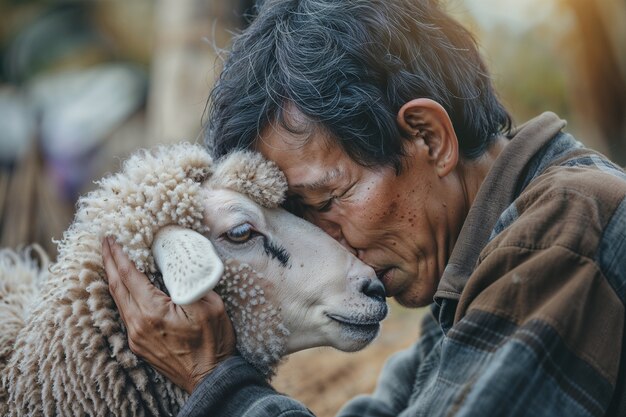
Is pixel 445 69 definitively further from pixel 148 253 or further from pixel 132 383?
pixel 132 383

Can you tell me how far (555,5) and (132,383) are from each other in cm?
659

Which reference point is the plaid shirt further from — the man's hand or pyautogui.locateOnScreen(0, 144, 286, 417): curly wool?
pyautogui.locateOnScreen(0, 144, 286, 417): curly wool

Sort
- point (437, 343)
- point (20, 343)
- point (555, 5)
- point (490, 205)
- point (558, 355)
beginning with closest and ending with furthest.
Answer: point (558, 355)
point (490, 205)
point (20, 343)
point (437, 343)
point (555, 5)

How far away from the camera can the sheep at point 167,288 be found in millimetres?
2213

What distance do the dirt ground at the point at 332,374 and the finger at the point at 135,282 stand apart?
5.64 feet

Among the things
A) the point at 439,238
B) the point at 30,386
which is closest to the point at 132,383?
the point at 30,386

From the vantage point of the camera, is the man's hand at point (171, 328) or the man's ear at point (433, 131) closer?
the man's hand at point (171, 328)

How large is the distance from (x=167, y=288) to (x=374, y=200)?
71 cm

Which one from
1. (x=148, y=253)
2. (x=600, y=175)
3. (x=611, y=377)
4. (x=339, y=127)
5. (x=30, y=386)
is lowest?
(x=30, y=386)

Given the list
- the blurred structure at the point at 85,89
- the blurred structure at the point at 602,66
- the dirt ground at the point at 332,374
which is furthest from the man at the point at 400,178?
the blurred structure at the point at 602,66

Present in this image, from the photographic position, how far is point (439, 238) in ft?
8.00

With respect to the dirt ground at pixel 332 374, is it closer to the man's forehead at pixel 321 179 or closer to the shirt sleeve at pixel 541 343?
the man's forehead at pixel 321 179

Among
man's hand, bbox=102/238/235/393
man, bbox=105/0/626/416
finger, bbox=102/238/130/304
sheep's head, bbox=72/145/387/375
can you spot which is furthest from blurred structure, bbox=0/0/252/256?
man's hand, bbox=102/238/235/393

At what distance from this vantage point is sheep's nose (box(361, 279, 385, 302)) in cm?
239
